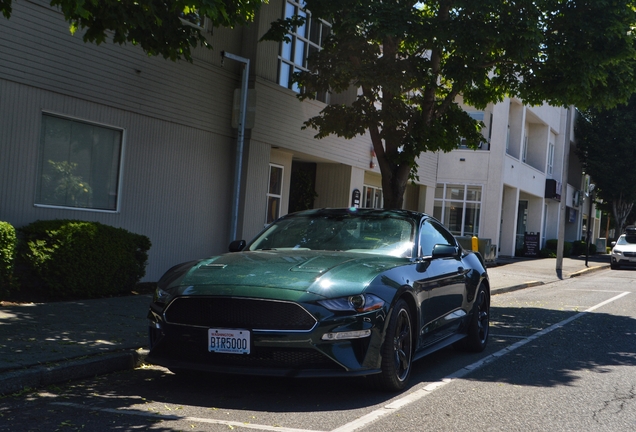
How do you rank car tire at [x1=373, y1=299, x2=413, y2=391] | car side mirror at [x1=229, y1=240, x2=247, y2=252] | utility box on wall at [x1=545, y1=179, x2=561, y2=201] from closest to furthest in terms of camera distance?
1. car tire at [x1=373, y1=299, x2=413, y2=391]
2. car side mirror at [x1=229, y1=240, x2=247, y2=252]
3. utility box on wall at [x1=545, y1=179, x2=561, y2=201]

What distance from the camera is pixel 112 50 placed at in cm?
1268

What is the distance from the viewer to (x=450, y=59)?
14102 millimetres

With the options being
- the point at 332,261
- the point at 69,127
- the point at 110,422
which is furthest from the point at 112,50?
the point at 110,422

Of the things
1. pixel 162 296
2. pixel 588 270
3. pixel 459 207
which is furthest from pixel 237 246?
pixel 459 207

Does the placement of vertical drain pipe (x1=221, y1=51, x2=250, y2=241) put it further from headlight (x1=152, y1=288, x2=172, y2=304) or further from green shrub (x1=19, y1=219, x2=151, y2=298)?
headlight (x1=152, y1=288, x2=172, y2=304)

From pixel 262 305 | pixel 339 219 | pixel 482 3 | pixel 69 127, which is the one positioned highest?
pixel 482 3

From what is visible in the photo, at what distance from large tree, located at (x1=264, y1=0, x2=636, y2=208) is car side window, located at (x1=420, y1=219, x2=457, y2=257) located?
5115mm

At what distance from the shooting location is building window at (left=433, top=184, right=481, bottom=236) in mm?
33000

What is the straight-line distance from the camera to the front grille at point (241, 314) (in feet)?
18.5

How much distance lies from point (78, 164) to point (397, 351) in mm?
7714

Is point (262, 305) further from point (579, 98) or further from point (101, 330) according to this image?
point (579, 98)

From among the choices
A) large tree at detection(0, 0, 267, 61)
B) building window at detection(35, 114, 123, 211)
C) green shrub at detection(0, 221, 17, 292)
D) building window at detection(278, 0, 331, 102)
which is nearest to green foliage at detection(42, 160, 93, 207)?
building window at detection(35, 114, 123, 211)

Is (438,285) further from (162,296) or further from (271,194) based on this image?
(271,194)

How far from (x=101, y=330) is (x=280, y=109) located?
376 inches
